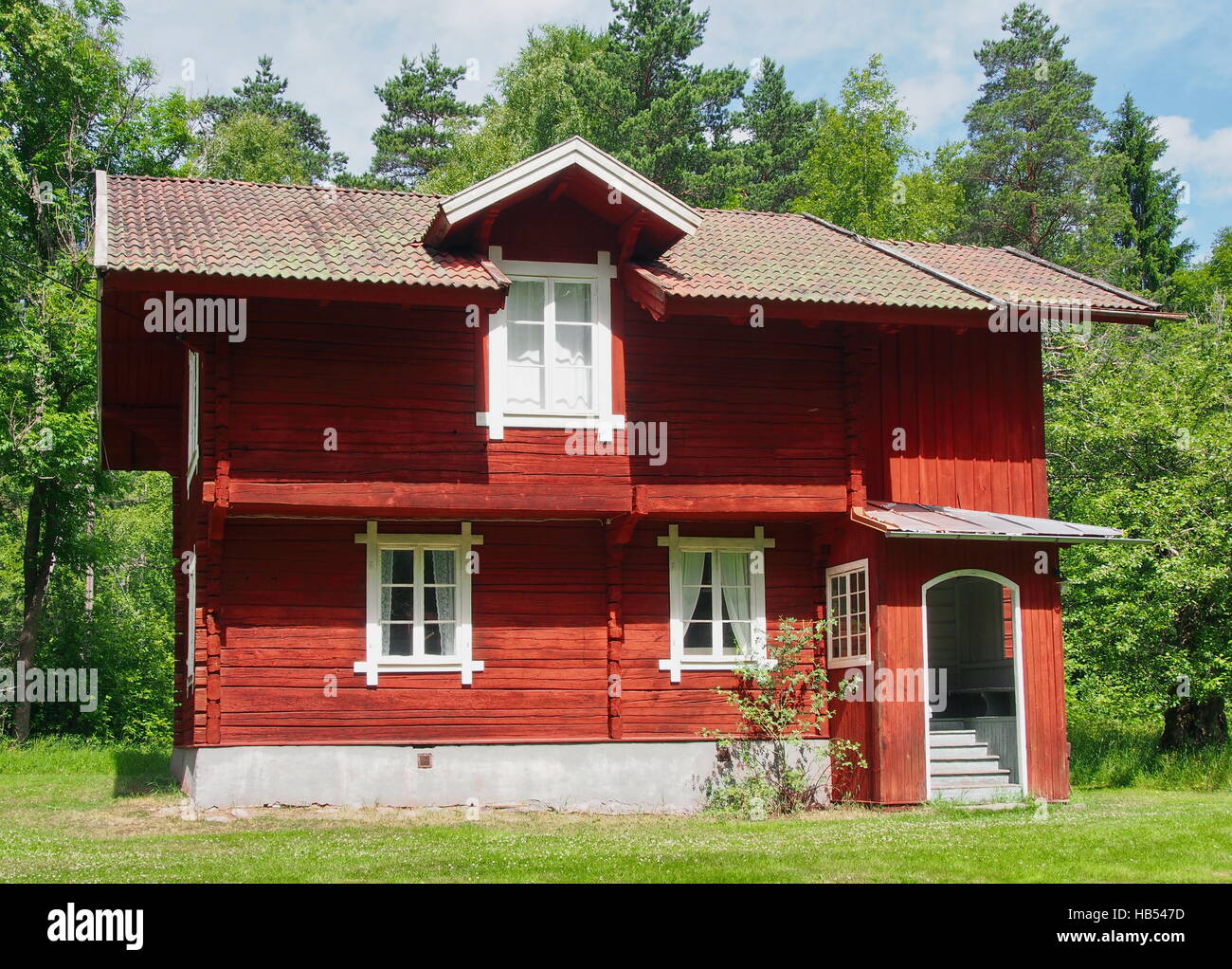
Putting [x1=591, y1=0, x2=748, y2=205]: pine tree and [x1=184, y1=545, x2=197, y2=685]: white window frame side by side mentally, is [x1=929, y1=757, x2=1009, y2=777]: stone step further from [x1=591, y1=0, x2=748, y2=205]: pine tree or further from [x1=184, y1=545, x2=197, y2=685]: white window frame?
[x1=591, y1=0, x2=748, y2=205]: pine tree

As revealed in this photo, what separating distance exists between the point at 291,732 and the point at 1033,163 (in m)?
A: 39.8

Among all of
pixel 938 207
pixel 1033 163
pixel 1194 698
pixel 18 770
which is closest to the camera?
pixel 1194 698

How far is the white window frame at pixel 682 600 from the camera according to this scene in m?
18.8

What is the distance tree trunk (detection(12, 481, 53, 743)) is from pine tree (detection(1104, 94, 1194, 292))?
122 ft

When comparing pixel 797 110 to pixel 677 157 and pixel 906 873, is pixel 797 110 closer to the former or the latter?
pixel 677 157

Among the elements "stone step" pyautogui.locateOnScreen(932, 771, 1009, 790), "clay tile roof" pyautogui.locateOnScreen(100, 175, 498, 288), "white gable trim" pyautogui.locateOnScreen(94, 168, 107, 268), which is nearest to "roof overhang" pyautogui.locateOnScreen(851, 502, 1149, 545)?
"stone step" pyautogui.locateOnScreen(932, 771, 1009, 790)

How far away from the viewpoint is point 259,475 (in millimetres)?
16750

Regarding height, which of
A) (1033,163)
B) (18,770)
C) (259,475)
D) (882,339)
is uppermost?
(1033,163)

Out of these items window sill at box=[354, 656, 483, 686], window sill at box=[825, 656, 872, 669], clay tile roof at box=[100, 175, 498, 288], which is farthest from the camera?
window sill at box=[825, 656, 872, 669]

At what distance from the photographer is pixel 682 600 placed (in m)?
19.0

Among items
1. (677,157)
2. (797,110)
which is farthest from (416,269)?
(797,110)

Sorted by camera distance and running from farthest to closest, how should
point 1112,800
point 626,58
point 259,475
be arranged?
point 626,58, point 1112,800, point 259,475

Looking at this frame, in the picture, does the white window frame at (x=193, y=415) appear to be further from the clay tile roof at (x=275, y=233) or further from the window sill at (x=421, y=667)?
the window sill at (x=421, y=667)

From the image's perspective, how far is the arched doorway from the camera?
18.4 metres
